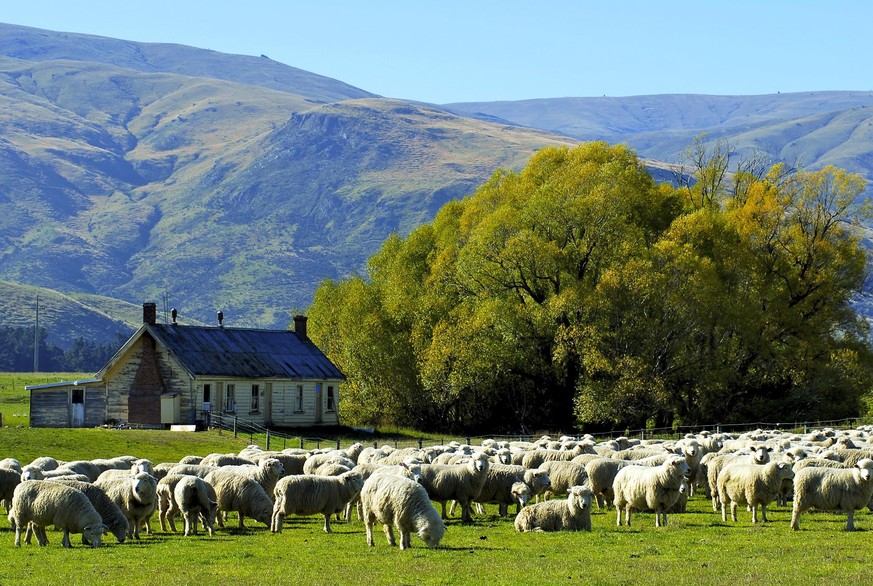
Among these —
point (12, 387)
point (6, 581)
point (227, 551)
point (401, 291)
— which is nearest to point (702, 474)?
point (227, 551)

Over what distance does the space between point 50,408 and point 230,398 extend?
8.64 meters

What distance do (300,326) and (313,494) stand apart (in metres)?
44.9

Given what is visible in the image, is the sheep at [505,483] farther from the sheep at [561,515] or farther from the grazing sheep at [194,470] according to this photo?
the grazing sheep at [194,470]

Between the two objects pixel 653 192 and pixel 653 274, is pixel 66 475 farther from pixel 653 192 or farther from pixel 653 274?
pixel 653 192

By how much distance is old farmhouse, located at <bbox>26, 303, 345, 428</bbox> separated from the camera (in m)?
59.2

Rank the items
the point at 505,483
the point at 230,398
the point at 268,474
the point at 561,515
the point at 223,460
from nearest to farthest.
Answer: the point at 561,515 → the point at 268,474 → the point at 505,483 → the point at 223,460 → the point at 230,398

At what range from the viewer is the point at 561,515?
25125 millimetres

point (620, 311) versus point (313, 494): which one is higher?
point (620, 311)

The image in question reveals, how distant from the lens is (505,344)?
210ft

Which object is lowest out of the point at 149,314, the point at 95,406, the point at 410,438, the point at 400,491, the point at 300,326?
the point at 410,438

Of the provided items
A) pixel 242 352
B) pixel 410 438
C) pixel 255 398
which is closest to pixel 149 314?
pixel 242 352

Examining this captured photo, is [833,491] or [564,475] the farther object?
[564,475]

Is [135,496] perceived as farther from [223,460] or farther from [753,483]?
[753,483]

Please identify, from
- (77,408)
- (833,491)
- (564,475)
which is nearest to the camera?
(833,491)
